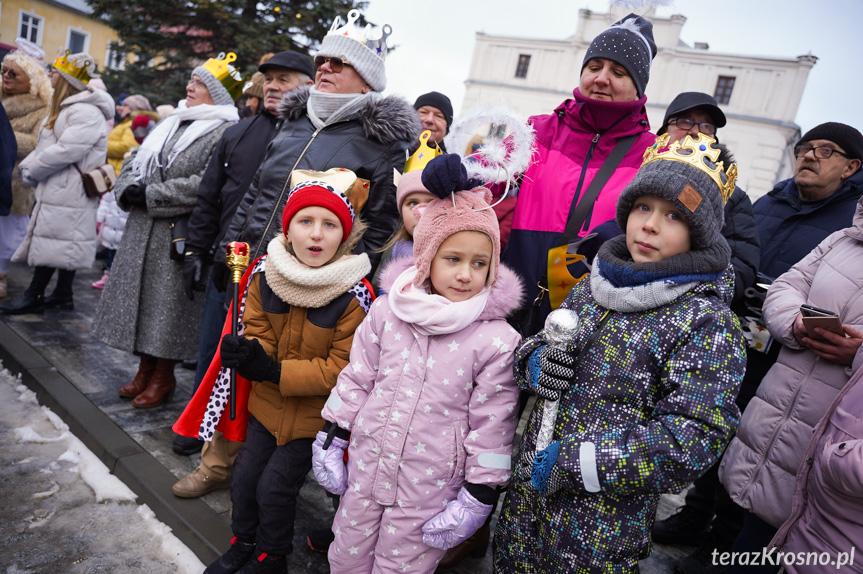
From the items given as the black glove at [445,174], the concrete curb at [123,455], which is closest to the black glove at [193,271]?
the concrete curb at [123,455]

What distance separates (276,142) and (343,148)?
45 cm

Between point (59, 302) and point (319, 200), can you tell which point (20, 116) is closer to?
point (59, 302)

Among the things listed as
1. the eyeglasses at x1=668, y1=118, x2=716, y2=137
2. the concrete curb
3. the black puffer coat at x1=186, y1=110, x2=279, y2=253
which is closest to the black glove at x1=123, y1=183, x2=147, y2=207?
the black puffer coat at x1=186, y1=110, x2=279, y2=253

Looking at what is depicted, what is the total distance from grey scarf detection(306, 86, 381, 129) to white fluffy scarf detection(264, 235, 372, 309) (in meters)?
1.02

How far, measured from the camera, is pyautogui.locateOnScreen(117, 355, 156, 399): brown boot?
3980 millimetres

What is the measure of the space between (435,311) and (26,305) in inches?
198

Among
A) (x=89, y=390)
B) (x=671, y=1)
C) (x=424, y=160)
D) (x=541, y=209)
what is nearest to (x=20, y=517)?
(x=89, y=390)

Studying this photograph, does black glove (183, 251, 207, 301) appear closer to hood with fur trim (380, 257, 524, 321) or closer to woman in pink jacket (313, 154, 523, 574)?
woman in pink jacket (313, 154, 523, 574)

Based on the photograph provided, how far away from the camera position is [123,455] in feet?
10.5

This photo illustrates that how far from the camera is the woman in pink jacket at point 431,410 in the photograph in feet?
6.82

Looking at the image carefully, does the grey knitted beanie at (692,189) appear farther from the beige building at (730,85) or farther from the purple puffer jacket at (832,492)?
the beige building at (730,85)

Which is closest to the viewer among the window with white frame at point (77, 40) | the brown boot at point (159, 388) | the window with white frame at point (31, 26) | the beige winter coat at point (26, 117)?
the brown boot at point (159, 388)

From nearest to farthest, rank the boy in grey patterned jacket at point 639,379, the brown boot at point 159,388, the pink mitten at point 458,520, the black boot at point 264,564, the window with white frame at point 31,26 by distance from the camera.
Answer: the boy in grey patterned jacket at point 639,379
the pink mitten at point 458,520
the black boot at point 264,564
the brown boot at point 159,388
the window with white frame at point 31,26

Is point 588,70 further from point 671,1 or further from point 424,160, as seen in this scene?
point 424,160
